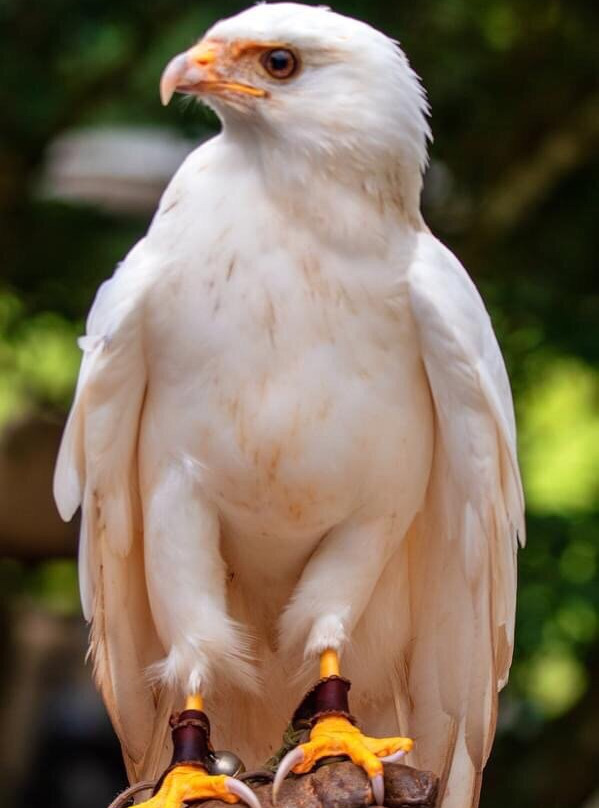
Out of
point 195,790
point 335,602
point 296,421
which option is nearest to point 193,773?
point 195,790

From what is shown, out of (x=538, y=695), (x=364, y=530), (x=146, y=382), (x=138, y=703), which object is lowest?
(x=538, y=695)

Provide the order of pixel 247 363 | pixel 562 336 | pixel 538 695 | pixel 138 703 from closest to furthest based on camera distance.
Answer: pixel 247 363 < pixel 138 703 < pixel 562 336 < pixel 538 695

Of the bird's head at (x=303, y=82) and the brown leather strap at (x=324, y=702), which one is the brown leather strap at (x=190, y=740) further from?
the bird's head at (x=303, y=82)

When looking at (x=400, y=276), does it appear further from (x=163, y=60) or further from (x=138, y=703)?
(x=163, y=60)

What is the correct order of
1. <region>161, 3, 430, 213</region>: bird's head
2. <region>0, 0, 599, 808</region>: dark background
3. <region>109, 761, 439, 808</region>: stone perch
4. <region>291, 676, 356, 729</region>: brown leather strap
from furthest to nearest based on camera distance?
<region>0, 0, 599, 808</region>: dark background, <region>291, 676, 356, 729</region>: brown leather strap, <region>161, 3, 430, 213</region>: bird's head, <region>109, 761, 439, 808</region>: stone perch

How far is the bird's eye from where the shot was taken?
3461 mm

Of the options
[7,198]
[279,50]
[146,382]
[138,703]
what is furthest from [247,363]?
[7,198]

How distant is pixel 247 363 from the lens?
346 cm

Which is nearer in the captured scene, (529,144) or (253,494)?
(253,494)

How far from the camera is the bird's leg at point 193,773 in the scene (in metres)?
3.39

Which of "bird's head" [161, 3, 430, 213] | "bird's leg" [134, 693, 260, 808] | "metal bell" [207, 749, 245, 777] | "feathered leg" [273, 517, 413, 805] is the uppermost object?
"bird's head" [161, 3, 430, 213]

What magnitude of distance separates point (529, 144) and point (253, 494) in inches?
142

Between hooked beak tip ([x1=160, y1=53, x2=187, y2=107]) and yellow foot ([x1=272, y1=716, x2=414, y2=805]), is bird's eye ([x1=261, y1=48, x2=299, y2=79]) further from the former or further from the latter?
yellow foot ([x1=272, y1=716, x2=414, y2=805])

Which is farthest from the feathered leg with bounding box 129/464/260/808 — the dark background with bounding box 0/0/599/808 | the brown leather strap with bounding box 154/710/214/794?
A: the dark background with bounding box 0/0/599/808
